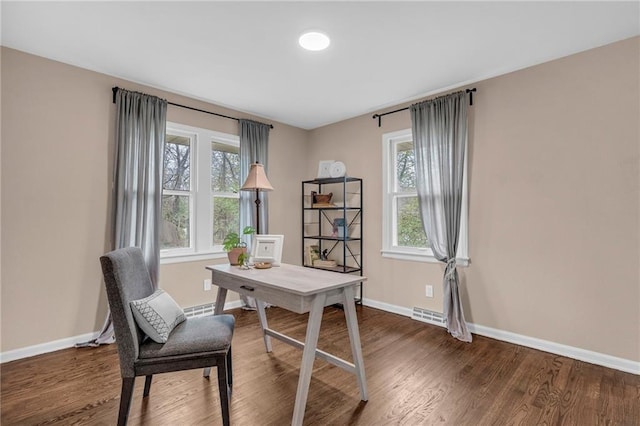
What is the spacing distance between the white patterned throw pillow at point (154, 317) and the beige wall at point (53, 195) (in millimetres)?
1575

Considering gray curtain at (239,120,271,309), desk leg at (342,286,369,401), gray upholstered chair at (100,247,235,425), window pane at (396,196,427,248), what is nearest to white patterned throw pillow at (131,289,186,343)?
gray upholstered chair at (100,247,235,425)

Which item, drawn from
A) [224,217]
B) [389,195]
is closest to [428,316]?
[389,195]

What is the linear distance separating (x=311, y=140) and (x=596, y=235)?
3.59 m

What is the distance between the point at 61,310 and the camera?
2760mm

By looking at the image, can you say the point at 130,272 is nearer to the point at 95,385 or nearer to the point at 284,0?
the point at 95,385

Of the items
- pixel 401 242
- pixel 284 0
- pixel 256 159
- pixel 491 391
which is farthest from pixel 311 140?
pixel 491 391

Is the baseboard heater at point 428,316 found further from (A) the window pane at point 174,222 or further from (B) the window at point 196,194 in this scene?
(A) the window pane at point 174,222

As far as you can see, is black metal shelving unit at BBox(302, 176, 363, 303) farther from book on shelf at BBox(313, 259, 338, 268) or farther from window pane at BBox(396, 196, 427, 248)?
window pane at BBox(396, 196, 427, 248)

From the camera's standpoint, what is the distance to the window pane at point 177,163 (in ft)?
11.5

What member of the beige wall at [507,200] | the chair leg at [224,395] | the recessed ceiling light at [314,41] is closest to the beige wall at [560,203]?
the beige wall at [507,200]

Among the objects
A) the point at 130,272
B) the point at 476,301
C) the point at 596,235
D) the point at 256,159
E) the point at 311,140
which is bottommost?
the point at 476,301

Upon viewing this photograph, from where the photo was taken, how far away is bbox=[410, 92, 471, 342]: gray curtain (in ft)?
10.2

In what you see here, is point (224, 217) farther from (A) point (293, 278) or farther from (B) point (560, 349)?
(B) point (560, 349)

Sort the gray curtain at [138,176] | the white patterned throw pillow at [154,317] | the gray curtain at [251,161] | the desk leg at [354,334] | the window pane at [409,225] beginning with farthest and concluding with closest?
the gray curtain at [251,161] < the window pane at [409,225] < the gray curtain at [138,176] < the desk leg at [354,334] < the white patterned throw pillow at [154,317]
